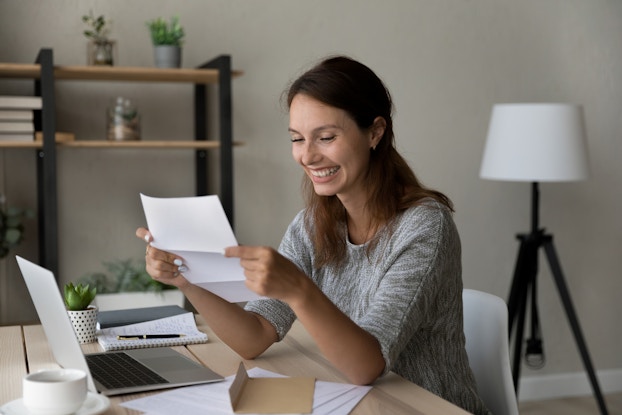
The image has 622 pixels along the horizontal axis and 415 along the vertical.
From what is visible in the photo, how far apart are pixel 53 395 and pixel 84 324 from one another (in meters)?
0.61

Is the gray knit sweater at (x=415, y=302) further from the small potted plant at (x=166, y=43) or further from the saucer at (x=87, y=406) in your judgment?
the small potted plant at (x=166, y=43)

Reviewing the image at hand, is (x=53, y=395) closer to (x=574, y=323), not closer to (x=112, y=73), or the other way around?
(x=112, y=73)

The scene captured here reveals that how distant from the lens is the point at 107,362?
5.16 ft

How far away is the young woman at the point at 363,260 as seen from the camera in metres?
1.46

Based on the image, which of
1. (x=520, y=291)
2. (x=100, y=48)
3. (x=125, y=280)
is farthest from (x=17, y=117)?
(x=520, y=291)

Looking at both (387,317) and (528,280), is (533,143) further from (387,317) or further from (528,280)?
(387,317)

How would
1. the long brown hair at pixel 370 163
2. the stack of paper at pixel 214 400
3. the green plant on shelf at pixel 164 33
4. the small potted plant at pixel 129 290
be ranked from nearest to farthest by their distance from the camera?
the stack of paper at pixel 214 400
the long brown hair at pixel 370 163
the small potted plant at pixel 129 290
the green plant on shelf at pixel 164 33

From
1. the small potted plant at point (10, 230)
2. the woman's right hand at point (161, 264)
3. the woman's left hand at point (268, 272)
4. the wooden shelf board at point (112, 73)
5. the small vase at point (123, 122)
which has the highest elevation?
the wooden shelf board at point (112, 73)

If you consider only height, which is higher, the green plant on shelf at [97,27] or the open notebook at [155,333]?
the green plant on shelf at [97,27]

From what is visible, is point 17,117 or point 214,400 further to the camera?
point 17,117

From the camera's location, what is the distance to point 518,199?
12.8 ft

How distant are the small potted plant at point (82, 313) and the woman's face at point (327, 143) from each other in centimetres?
57

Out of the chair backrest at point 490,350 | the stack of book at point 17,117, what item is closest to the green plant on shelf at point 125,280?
the stack of book at point 17,117

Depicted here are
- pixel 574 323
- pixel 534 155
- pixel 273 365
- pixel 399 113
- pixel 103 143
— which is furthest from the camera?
pixel 399 113
